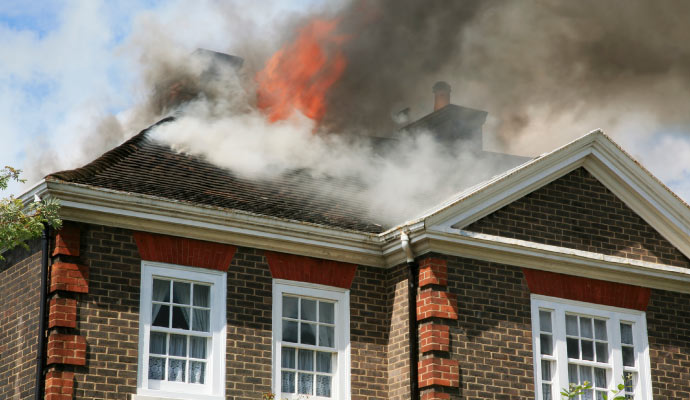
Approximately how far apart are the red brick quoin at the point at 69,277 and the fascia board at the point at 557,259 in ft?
16.2

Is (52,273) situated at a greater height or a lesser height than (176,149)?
lesser

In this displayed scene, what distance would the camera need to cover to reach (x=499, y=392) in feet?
55.7

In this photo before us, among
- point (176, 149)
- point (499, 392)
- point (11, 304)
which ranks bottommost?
point (499, 392)

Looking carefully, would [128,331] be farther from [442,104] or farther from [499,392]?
[442,104]

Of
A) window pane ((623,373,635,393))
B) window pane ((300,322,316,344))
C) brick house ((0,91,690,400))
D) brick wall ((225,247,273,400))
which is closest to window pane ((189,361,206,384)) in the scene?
brick house ((0,91,690,400))

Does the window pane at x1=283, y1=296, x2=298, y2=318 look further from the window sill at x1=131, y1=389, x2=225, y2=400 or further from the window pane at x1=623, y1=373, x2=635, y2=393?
the window pane at x1=623, y1=373, x2=635, y2=393

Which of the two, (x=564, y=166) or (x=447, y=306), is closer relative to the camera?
(x=447, y=306)

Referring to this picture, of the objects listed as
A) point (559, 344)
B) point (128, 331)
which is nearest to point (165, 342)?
point (128, 331)

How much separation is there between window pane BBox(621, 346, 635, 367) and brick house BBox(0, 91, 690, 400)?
31 millimetres

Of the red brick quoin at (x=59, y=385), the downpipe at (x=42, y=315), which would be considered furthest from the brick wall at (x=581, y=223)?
the red brick quoin at (x=59, y=385)

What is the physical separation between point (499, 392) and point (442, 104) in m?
9.62

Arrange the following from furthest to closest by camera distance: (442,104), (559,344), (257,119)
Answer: (442,104)
(257,119)
(559,344)

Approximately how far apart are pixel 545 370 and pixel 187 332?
550 cm

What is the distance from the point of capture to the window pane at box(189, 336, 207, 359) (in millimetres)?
16100
